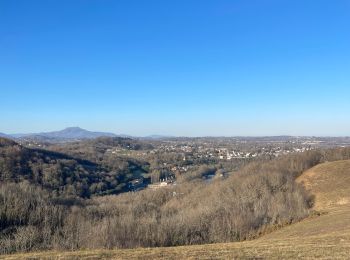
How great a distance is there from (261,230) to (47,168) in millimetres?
81518

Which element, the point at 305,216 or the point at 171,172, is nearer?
the point at 305,216

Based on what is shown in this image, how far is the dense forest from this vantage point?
5688cm

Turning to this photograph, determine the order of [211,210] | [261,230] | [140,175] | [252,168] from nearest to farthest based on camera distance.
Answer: [261,230] < [211,210] < [252,168] < [140,175]

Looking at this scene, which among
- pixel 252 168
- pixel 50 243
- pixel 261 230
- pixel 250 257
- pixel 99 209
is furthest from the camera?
pixel 252 168

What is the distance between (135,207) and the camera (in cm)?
8544

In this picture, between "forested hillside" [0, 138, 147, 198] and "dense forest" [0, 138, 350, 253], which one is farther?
"forested hillside" [0, 138, 147, 198]

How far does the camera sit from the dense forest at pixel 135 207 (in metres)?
56.9

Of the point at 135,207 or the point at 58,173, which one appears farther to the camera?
the point at 58,173

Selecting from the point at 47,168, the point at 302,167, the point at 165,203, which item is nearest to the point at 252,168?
the point at 302,167

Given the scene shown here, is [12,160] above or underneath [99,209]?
above

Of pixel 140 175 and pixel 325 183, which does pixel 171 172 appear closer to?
pixel 140 175

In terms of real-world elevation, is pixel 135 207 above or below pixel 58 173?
below

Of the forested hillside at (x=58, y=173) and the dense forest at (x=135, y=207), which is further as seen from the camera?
the forested hillside at (x=58, y=173)

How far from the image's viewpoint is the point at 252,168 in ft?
382
